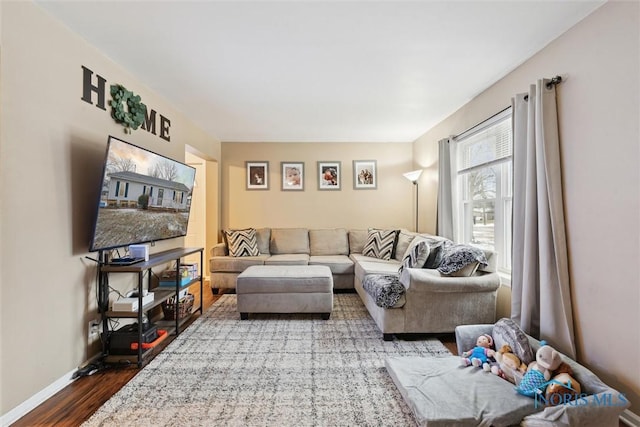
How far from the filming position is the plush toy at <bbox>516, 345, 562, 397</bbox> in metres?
1.67

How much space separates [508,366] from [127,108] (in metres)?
3.60

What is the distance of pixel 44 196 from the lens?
1.86 m

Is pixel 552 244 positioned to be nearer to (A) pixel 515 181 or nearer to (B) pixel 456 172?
(A) pixel 515 181

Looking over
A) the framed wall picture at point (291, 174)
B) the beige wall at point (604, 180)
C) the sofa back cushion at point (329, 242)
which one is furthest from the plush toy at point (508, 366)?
the framed wall picture at point (291, 174)

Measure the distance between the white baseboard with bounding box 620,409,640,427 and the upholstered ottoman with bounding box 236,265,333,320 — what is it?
2.24m

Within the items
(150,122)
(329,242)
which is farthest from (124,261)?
(329,242)

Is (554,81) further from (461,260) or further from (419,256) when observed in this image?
(419,256)

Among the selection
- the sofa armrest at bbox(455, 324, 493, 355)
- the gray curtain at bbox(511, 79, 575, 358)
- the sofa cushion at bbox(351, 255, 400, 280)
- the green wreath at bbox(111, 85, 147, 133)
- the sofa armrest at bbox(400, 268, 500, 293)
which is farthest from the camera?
the sofa cushion at bbox(351, 255, 400, 280)

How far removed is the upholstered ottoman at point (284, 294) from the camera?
3227 millimetres

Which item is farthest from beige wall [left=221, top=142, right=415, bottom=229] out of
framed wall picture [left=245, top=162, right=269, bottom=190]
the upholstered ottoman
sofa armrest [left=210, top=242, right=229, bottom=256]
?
the upholstered ottoman

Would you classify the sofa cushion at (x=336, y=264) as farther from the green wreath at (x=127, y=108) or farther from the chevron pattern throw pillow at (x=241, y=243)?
the green wreath at (x=127, y=108)

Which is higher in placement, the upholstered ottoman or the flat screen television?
the flat screen television

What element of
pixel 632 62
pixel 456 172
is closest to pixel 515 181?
pixel 632 62

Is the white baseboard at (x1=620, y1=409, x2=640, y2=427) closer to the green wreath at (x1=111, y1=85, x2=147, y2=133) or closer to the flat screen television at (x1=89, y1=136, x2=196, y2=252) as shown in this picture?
the flat screen television at (x1=89, y1=136, x2=196, y2=252)
